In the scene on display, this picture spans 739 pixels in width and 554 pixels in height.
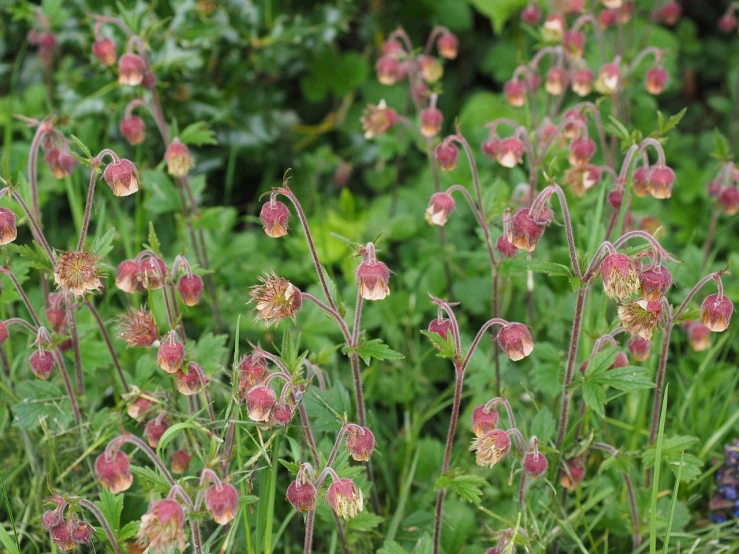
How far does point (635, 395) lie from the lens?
293 cm

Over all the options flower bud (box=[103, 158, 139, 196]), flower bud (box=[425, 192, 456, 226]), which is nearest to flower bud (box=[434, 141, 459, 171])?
flower bud (box=[425, 192, 456, 226])

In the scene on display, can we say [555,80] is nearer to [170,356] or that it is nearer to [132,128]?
[132,128]

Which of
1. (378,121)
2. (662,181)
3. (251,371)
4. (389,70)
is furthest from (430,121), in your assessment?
(251,371)

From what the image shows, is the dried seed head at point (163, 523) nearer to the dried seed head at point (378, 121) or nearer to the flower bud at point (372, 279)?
the flower bud at point (372, 279)

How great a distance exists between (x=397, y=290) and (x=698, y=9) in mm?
2941

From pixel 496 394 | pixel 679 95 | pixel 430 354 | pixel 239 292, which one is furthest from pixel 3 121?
pixel 679 95

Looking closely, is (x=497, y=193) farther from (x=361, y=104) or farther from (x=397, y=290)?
(x=361, y=104)

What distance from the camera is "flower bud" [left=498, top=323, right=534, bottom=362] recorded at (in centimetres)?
212

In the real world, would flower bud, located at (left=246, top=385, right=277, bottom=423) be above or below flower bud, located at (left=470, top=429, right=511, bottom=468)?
above

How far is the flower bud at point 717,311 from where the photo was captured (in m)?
2.13

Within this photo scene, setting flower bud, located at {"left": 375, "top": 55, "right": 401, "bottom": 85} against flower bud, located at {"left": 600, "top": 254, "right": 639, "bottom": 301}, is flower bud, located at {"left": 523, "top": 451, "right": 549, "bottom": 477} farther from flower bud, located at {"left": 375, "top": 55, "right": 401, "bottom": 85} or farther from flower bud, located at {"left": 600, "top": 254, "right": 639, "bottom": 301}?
flower bud, located at {"left": 375, "top": 55, "right": 401, "bottom": 85}

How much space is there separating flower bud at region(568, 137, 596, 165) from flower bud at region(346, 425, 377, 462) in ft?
4.15

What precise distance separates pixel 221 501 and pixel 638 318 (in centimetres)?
108

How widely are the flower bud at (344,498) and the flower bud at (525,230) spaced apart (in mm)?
755
